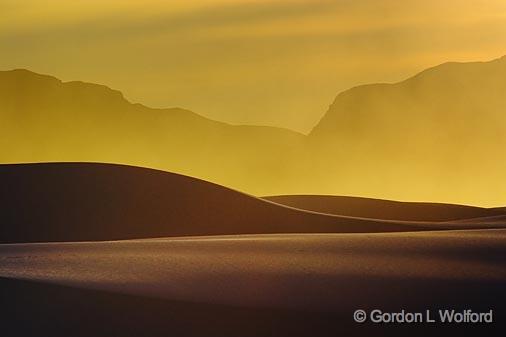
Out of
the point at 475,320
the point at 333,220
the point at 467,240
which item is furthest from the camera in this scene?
the point at 333,220

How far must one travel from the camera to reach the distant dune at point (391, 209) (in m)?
59.1

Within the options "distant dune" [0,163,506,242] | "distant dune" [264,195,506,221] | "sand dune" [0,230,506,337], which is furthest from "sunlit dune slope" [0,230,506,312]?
"distant dune" [264,195,506,221]

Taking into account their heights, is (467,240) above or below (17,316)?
above

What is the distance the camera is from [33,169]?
43.5 m

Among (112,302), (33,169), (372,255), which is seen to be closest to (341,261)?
(372,255)

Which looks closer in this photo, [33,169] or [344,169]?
[33,169]

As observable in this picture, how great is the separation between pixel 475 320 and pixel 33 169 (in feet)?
94.8

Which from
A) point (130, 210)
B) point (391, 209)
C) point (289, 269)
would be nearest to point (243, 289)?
point (289, 269)

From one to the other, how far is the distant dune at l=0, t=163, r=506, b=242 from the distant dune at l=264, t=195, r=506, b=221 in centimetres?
1662

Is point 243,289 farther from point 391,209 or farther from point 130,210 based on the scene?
point 391,209

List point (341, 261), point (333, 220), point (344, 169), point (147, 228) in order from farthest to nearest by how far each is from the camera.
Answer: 1. point (344, 169)
2. point (333, 220)
3. point (147, 228)
4. point (341, 261)

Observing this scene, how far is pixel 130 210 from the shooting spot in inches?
1532

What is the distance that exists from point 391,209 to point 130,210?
1033 inches

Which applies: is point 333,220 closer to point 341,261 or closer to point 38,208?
point 38,208
